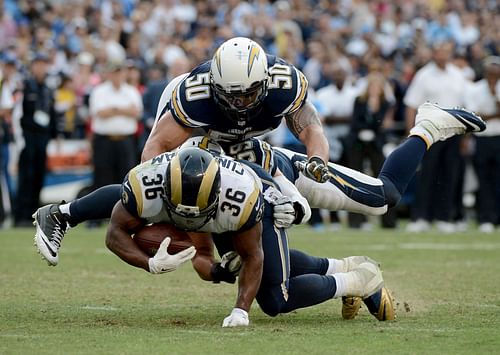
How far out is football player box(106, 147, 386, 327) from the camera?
16.9 ft

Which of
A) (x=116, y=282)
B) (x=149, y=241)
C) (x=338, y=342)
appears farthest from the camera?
(x=116, y=282)

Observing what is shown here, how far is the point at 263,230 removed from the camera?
5.62 meters

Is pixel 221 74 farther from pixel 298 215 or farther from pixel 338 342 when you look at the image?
pixel 338 342

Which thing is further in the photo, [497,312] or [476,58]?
[476,58]

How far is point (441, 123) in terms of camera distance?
696cm

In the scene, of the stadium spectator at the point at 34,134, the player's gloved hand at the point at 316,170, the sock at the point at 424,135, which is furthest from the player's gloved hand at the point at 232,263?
the stadium spectator at the point at 34,134

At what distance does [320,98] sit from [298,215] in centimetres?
758

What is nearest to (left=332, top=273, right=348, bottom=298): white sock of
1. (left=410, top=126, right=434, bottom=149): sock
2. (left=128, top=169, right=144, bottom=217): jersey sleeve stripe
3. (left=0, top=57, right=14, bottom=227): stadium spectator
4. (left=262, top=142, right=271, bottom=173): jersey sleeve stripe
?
(left=262, top=142, right=271, bottom=173): jersey sleeve stripe

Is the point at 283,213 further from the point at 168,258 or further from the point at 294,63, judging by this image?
the point at 294,63

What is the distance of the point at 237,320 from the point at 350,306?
77cm

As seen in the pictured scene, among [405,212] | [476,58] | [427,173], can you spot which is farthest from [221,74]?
[476,58]

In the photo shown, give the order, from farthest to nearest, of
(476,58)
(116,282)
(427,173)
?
(476,58) < (427,173) < (116,282)

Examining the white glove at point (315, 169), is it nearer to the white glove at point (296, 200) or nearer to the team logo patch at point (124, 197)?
the white glove at point (296, 200)

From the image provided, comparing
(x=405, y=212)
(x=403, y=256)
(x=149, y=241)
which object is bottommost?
(x=405, y=212)
